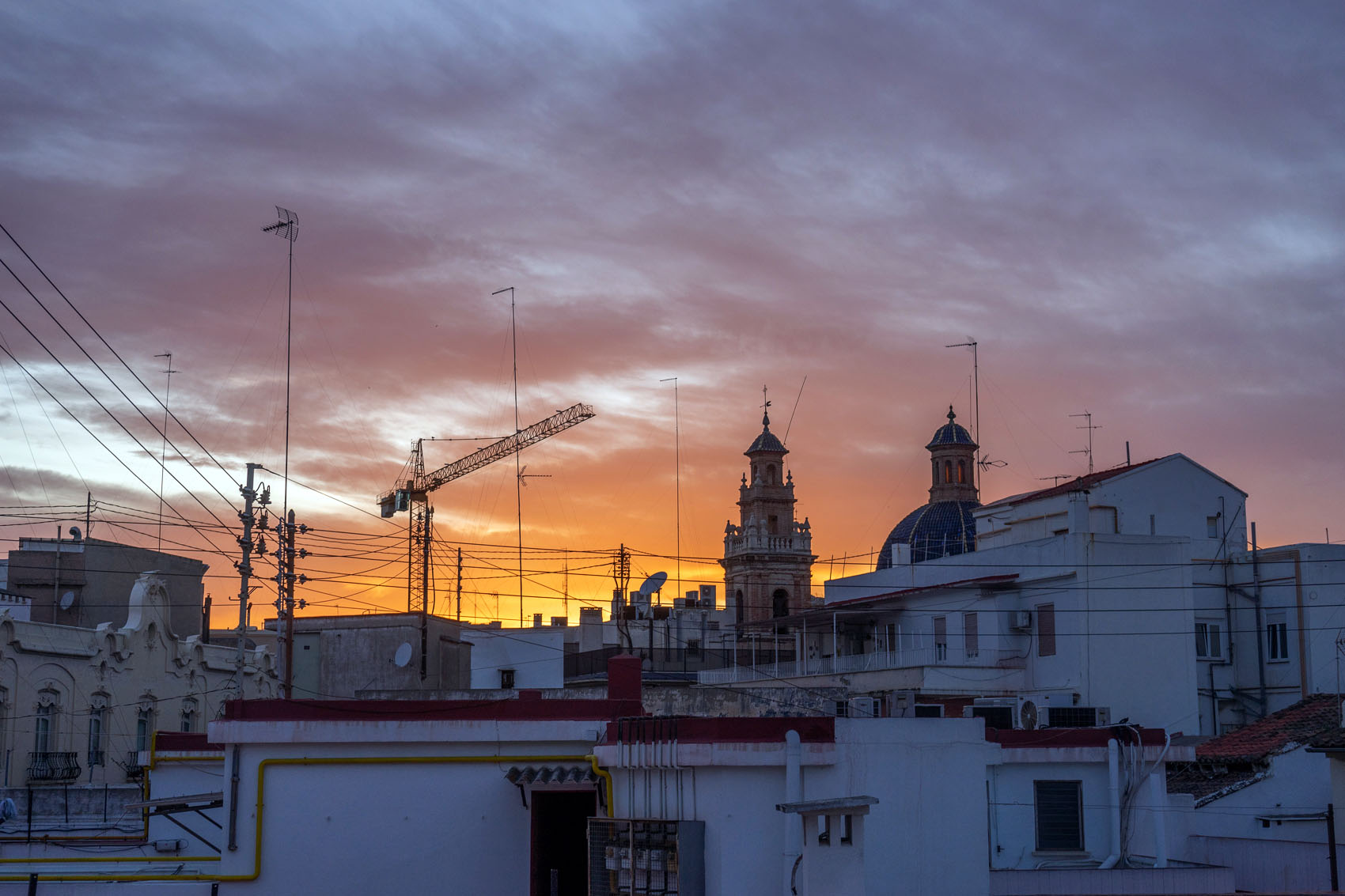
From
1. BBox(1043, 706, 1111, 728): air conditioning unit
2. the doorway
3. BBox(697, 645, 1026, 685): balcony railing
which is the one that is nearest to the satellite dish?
BBox(697, 645, 1026, 685): balcony railing

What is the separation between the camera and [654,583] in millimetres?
60469

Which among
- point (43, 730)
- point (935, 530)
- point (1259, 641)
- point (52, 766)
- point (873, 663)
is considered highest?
point (935, 530)

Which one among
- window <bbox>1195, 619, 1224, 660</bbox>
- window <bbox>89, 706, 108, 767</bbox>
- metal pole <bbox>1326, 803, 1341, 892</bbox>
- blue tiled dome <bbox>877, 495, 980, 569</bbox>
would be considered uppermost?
blue tiled dome <bbox>877, 495, 980, 569</bbox>

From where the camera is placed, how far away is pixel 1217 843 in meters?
26.0

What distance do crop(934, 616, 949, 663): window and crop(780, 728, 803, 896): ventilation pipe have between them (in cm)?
2891

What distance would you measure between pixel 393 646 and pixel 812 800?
38.9 metres

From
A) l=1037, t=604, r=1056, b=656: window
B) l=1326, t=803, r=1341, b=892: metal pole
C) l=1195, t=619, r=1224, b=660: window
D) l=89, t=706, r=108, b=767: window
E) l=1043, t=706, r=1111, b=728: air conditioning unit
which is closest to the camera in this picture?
l=1326, t=803, r=1341, b=892: metal pole

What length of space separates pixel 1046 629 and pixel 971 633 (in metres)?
3.10

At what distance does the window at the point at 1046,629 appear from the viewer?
145ft

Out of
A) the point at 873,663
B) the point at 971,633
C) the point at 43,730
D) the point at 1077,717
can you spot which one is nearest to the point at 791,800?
the point at 1077,717

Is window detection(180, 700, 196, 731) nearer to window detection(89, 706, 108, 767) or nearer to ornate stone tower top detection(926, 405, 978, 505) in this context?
window detection(89, 706, 108, 767)

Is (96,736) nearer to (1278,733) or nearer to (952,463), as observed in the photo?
(1278,733)

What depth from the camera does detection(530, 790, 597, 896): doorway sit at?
872 inches

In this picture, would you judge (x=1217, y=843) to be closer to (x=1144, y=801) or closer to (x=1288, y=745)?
(x=1144, y=801)
